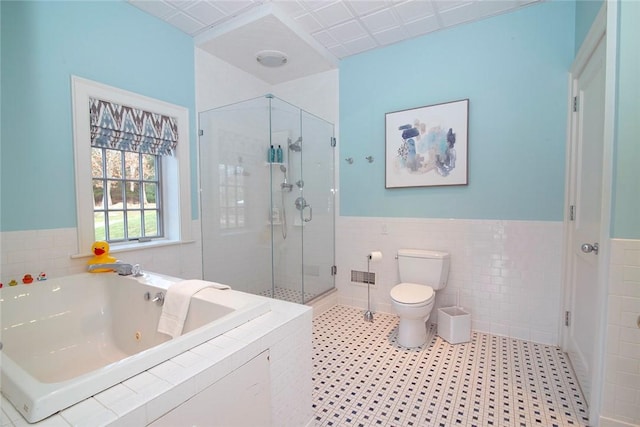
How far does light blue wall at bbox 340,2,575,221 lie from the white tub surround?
183cm

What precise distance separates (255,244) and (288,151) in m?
0.98

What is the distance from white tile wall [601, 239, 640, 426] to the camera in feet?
4.58

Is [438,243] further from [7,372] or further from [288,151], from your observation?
[7,372]

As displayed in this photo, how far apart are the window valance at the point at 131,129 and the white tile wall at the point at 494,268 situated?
6.78ft

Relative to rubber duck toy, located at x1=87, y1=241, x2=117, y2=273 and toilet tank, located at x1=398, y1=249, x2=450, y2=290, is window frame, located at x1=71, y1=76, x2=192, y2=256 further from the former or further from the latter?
toilet tank, located at x1=398, y1=249, x2=450, y2=290

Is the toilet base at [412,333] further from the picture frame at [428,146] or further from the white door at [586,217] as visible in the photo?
the picture frame at [428,146]

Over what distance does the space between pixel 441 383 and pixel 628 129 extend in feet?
5.59

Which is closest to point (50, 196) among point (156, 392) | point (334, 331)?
point (156, 392)

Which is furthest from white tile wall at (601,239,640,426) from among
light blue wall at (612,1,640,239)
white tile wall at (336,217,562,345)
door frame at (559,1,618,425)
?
white tile wall at (336,217,562,345)

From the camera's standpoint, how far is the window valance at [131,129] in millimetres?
2124

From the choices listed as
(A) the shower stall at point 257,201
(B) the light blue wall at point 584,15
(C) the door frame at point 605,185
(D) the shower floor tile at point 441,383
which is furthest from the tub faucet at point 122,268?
(B) the light blue wall at point 584,15

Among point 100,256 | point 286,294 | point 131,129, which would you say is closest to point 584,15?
point 286,294

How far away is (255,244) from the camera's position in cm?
295

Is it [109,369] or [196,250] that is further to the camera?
[196,250]
